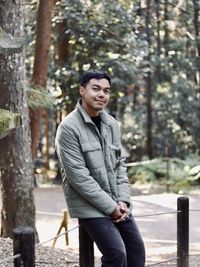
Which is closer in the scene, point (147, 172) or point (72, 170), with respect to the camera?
point (72, 170)

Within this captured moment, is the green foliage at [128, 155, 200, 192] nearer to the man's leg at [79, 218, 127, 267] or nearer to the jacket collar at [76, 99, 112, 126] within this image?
the jacket collar at [76, 99, 112, 126]

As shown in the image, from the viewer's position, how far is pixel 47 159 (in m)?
21.3

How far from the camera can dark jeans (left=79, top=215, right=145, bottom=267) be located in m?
3.53

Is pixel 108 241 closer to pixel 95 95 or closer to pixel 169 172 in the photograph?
pixel 95 95

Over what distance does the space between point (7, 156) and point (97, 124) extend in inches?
113

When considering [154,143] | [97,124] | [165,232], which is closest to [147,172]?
[154,143]

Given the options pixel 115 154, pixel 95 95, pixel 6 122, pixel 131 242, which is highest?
pixel 95 95

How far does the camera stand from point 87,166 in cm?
372

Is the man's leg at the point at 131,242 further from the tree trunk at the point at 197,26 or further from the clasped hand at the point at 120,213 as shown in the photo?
the tree trunk at the point at 197,26

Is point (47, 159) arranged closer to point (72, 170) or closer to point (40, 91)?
point (40, 91)

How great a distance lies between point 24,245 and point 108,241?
74 centimetres

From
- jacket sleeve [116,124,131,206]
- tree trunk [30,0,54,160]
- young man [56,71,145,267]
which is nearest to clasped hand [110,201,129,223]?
young man [56,71,145,267]

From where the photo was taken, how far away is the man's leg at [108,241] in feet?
11.6

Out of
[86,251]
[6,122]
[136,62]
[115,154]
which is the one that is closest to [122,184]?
[115,154]
